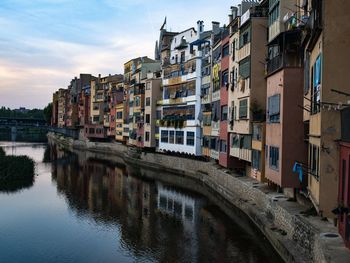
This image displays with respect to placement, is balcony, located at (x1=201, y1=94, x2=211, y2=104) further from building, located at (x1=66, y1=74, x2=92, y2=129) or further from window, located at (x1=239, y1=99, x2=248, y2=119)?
building, located at (x1=66, y1=74, x2=92, y2=129)

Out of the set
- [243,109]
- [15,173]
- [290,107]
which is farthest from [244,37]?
[15,173]

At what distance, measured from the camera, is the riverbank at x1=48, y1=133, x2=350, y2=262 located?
17406 millimetres

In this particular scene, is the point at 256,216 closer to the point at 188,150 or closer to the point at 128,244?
the point at 128,244

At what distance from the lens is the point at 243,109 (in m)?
36.4

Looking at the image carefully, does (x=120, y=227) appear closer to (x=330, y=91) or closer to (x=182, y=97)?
(x=330, y=91)

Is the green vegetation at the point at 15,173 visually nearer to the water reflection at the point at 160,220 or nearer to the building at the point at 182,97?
the water reflection at the point at 160,220

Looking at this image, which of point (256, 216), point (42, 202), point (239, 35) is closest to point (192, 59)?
point (239, 35)

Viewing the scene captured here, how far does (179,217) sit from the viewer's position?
3447 centimetres

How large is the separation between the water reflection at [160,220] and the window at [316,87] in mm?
7859

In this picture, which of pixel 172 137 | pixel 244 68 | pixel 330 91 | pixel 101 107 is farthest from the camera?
pixel 101 107

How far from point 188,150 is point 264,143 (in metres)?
24.4

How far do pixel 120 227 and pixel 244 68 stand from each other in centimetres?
1537

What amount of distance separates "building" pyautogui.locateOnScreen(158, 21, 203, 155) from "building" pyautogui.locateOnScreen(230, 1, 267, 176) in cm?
1679

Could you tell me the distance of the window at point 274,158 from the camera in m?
26.5
